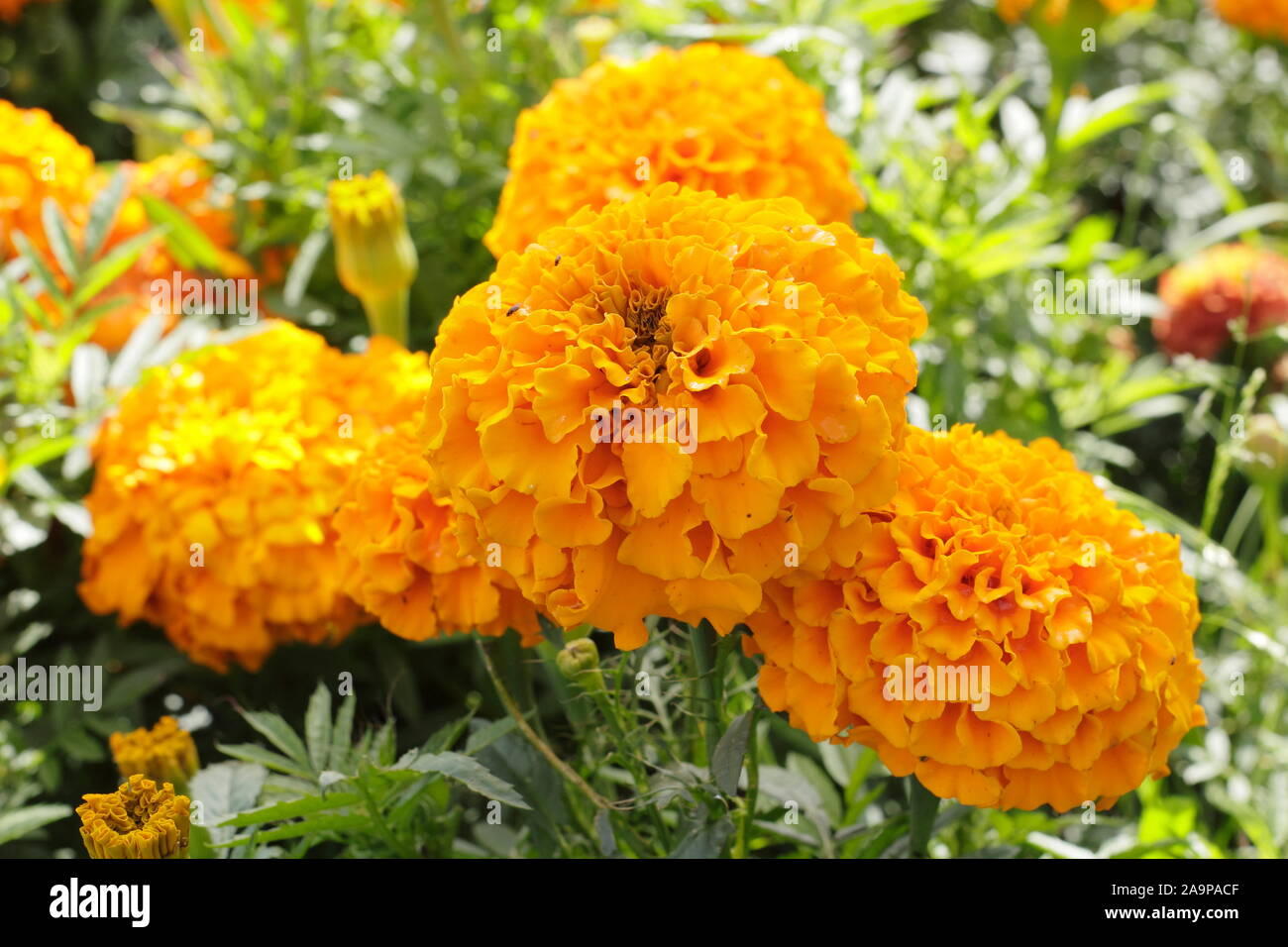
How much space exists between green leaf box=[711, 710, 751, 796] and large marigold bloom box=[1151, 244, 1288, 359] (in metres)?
1.16

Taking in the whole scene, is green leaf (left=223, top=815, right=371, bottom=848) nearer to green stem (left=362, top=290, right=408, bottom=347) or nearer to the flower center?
the flower center

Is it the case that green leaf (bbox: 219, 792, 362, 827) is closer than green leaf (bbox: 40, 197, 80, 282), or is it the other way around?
green leaf (bbox: 219, 792, 362, 827)

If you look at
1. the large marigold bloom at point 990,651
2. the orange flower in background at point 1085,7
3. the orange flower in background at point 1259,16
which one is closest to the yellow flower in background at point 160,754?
the large marigold bloom at point 990,651

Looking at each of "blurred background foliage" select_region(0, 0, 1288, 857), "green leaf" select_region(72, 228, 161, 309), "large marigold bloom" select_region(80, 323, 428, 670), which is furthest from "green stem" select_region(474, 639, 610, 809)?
"green leaf" select_region(72, 228, 161, 309)

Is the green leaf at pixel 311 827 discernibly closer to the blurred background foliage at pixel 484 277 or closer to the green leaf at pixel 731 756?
the blurred background foliage at pixel 484 277

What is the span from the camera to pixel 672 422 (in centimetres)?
71

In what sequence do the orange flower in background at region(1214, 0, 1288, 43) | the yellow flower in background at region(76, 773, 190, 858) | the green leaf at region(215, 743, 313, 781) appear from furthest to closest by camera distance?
1. the orange flower in background at region(1214, 0, 1288, 43)
2. the green leaf at region(215, 743, 313, 781)
3. the yellow flower in background at region(76, 773, 190, 858)

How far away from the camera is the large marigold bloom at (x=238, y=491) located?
110cm

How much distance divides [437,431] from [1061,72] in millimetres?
1204

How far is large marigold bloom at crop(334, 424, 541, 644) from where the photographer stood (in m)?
0.88

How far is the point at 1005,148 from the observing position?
1.61 meters

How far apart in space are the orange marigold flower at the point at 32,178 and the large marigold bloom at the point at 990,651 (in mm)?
1084

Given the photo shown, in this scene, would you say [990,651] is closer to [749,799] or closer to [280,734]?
[749,799]
